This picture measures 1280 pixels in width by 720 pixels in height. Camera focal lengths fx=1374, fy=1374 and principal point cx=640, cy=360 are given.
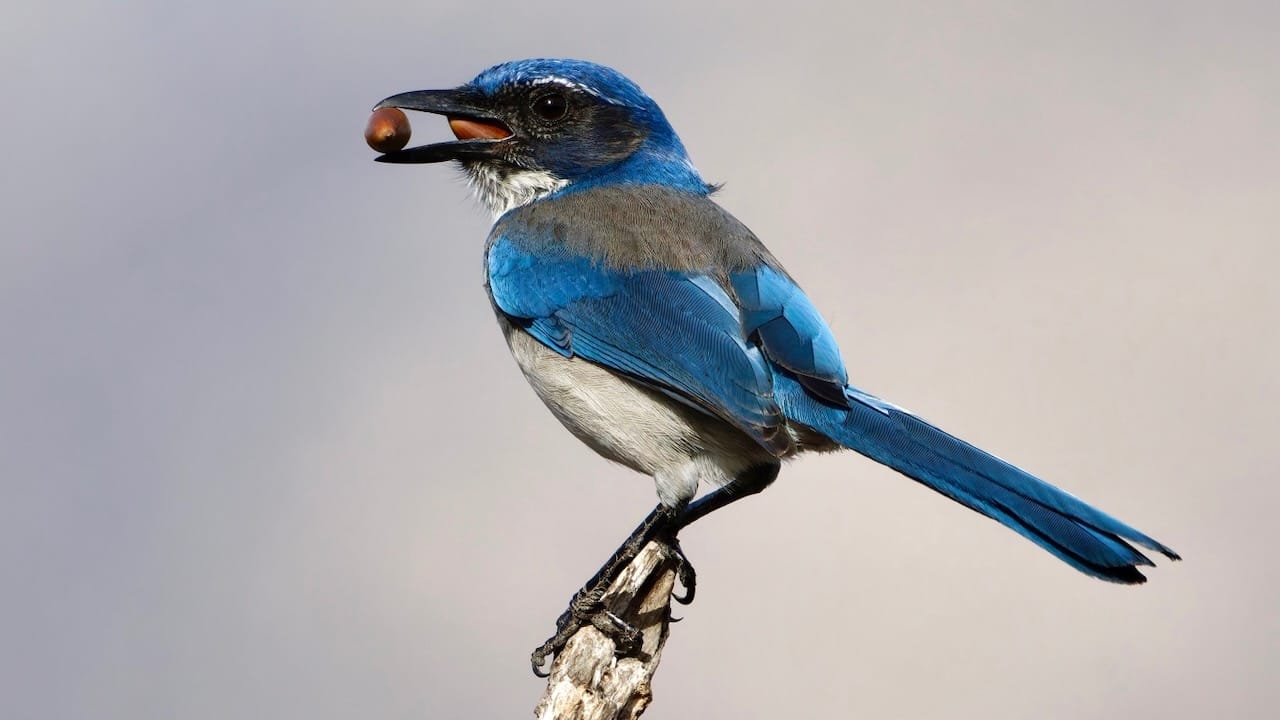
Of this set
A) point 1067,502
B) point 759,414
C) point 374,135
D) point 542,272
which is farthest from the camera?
point 374,135

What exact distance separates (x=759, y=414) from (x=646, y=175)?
5.26ft

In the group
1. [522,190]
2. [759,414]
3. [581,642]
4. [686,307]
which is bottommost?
[581,642]

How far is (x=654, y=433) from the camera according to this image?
14.8ft

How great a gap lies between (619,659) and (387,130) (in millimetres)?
2241

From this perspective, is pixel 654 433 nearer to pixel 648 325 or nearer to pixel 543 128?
pixel 648 325

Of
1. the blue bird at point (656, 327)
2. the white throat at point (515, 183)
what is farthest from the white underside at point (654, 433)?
the white throat at point (515, 183)

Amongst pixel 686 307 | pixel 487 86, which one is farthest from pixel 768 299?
pixel 487 86

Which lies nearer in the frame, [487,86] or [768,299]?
[768,299]

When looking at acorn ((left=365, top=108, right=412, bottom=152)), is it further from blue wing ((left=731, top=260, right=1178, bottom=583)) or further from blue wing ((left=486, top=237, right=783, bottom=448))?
blue wing ((left=731, top=260, right=1178, bottom=583))

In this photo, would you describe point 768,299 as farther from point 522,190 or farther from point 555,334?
point 522,190

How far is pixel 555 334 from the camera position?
4.78 m

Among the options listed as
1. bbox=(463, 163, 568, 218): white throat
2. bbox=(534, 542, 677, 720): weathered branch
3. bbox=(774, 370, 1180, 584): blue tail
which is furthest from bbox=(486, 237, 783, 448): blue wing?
bbox=(534, 542, 677, 720): weathered branch

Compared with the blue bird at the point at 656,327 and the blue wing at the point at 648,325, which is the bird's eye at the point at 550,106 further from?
the blue wing at the point at 648,325

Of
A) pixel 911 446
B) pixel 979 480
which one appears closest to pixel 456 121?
pixel 911 446
